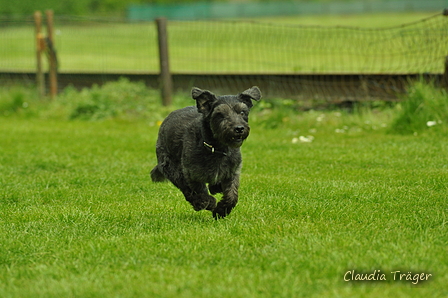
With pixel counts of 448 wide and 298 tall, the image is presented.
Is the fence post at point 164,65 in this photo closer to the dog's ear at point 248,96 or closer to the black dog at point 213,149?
the black dog at point 213,149

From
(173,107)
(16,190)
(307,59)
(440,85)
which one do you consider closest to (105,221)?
(16,190)

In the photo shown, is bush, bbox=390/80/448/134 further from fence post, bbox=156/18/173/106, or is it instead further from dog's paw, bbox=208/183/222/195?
fence post, bbox=156/18/173/106

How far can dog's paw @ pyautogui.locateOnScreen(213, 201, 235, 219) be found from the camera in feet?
20.9

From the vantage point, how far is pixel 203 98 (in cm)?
639

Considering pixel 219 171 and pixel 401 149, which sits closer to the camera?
pixel 219 171

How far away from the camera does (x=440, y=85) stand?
454 inches

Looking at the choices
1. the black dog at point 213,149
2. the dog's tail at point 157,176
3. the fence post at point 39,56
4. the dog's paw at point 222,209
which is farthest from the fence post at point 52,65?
the dog's paw at point 222,209

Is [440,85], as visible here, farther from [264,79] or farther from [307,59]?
[307,59]

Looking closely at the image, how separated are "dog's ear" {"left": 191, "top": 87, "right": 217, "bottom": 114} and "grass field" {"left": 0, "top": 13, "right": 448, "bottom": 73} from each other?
6.82 m

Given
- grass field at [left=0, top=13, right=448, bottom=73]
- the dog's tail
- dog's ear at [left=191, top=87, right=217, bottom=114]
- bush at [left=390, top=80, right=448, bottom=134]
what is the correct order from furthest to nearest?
grass field at [left=0, top=13, right=448, bottom=73], bush at [left=390, top=80, right=448, bottom=134], the dog's tail, dog's ear at [left=191, top=87, right=217, bottom=114]

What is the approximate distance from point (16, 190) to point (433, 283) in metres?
5.55

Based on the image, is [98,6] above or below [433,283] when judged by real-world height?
below

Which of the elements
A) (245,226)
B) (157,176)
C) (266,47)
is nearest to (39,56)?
(266,47)

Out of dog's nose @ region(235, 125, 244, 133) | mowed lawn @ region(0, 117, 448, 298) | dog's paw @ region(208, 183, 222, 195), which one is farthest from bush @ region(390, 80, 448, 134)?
Result: dog's nose @ region(235, 125, 244, 133)
